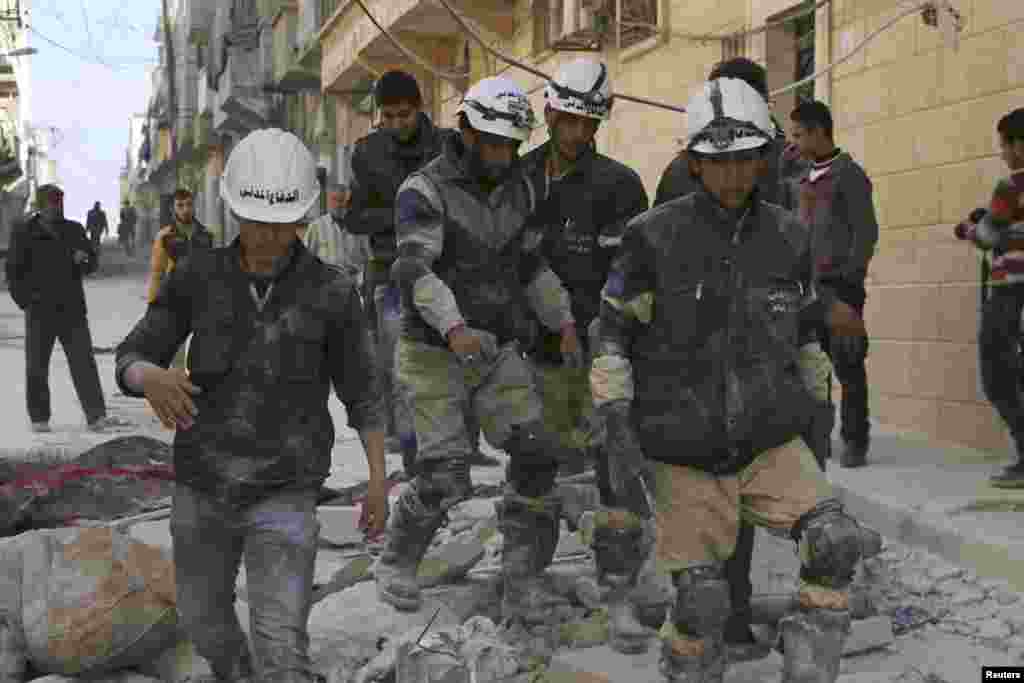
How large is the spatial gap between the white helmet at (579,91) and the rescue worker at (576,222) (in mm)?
14

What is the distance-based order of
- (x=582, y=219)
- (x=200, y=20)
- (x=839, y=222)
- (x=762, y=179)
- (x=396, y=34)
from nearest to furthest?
(x=762, y=179), (x=582, y=219), (x=839, y=222), (x=396, y=34), (x=200, y=20)

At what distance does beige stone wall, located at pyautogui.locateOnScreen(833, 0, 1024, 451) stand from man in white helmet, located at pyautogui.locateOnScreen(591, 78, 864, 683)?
178 inches

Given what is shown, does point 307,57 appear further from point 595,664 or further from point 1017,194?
point 595,664

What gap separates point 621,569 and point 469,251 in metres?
1.29

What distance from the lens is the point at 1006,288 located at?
7117mm

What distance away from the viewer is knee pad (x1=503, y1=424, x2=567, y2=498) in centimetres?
536

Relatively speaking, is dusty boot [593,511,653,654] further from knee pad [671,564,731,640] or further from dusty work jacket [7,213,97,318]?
dusty work jacket [7,213,97,318]

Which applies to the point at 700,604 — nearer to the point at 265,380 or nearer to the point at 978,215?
the point at 265,380

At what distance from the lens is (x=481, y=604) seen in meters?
5.69

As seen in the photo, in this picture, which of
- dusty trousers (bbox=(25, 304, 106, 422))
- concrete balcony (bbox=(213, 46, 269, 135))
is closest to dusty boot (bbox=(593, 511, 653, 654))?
dusty trousers (bbox=(25, 304, 106, 422))

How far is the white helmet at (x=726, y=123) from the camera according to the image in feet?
13.6

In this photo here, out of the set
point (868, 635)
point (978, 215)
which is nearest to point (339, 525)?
point (868, 635)

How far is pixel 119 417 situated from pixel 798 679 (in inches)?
350

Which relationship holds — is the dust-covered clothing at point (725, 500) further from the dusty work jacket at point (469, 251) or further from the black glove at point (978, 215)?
the black glove at point (978, 215)
